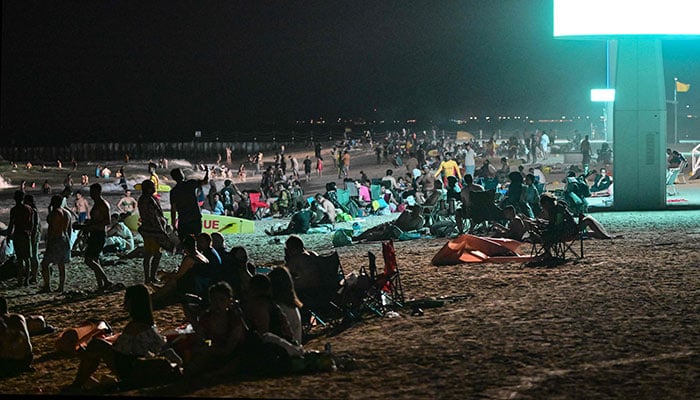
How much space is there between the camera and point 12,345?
809 cm

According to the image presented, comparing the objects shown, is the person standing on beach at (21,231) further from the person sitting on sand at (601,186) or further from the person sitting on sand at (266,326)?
the person sitting on sand at (601,186)

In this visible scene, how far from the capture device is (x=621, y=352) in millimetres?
7504

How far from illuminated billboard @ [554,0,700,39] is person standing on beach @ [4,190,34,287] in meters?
13.4

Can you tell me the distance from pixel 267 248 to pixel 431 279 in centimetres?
576

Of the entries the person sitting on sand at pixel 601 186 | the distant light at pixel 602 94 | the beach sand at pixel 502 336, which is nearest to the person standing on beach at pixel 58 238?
the beach sand at pixel 502 336

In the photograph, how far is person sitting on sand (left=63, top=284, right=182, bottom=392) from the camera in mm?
7223

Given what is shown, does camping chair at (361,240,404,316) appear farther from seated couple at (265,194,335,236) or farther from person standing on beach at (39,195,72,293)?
seated couple at (265,194,335,236)

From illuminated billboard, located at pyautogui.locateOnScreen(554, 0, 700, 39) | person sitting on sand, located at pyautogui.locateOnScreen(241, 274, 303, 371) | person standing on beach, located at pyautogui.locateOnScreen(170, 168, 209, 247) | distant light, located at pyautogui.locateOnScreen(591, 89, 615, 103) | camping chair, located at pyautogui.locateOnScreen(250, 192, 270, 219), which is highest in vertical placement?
illuminated billboard, located at pyautogui.locateOnScreen(554, 0, 700, 39)

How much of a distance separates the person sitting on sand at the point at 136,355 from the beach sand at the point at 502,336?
8.1 inches

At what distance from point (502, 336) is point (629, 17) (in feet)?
48.3

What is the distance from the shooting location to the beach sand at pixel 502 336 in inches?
264

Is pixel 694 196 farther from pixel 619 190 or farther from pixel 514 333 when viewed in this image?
pixel 514 333

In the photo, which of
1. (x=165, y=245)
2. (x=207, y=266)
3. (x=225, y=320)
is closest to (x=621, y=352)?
(x=225, y=320)

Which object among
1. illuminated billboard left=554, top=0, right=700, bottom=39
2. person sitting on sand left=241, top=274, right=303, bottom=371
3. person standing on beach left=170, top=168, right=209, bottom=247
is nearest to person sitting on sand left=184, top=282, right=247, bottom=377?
person sitting on sand left=241, top=274, right=303, bottom=371
